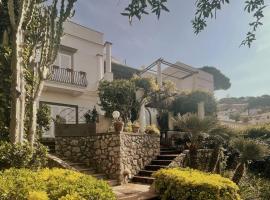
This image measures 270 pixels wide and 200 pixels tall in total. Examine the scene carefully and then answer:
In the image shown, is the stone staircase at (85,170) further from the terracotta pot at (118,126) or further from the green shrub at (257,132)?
the green shrub at (257,132)

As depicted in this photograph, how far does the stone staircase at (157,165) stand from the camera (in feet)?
49.2

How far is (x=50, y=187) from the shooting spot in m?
7.54

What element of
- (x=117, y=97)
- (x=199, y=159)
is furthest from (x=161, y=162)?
(x=117, y=97)

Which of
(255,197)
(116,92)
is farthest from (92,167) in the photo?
(255,197)

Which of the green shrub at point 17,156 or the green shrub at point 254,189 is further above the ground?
the green shrub at point 17,156

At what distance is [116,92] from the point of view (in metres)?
20.0

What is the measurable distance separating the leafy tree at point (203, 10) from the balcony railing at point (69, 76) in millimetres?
16329

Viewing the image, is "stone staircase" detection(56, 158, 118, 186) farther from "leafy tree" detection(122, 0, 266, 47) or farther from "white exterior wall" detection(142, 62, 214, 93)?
"white exterior wall" detection(142, 62, 214, 93)

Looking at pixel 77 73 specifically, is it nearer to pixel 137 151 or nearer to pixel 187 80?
pixel 137 151

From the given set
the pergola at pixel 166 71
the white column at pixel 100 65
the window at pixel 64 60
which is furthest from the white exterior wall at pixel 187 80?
the window at pixel 64 60

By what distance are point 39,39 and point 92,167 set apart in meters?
6.24

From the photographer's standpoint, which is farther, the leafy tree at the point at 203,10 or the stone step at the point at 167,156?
the stone step at the point at 167,156

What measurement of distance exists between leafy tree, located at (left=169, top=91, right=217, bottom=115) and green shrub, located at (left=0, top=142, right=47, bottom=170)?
1486 centimetres

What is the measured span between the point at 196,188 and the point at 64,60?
14.9 meters
